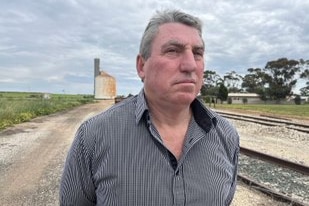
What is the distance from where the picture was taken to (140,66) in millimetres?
2441

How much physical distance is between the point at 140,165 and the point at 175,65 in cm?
49

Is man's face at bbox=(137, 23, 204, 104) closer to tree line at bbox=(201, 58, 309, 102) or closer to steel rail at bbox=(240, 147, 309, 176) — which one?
steel rail at bbox=(240, 147, 309, 176)

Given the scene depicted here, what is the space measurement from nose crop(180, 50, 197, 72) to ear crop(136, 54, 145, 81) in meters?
0.23

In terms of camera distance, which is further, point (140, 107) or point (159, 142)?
point (140, 107)

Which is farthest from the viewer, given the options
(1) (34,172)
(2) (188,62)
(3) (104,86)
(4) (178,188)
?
(3) (104,86)

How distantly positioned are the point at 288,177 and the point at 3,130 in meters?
15.4

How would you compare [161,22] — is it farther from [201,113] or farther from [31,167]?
[31,167]

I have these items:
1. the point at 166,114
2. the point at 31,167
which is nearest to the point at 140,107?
the point at 166,114

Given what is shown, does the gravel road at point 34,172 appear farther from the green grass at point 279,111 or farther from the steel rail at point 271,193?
the green grass at point 279,111

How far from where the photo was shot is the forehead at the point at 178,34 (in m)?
2.31

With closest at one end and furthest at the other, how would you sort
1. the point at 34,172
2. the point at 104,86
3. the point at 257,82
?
1. the point at 34,172
2. the point at 104,86
3. the point at 257,82

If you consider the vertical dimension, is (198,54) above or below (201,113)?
above

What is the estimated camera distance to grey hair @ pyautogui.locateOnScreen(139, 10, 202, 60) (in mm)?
2363

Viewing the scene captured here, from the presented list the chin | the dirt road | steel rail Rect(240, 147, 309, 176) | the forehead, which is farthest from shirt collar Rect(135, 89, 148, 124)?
steel rail Rect(240, 147, 309, 176)
